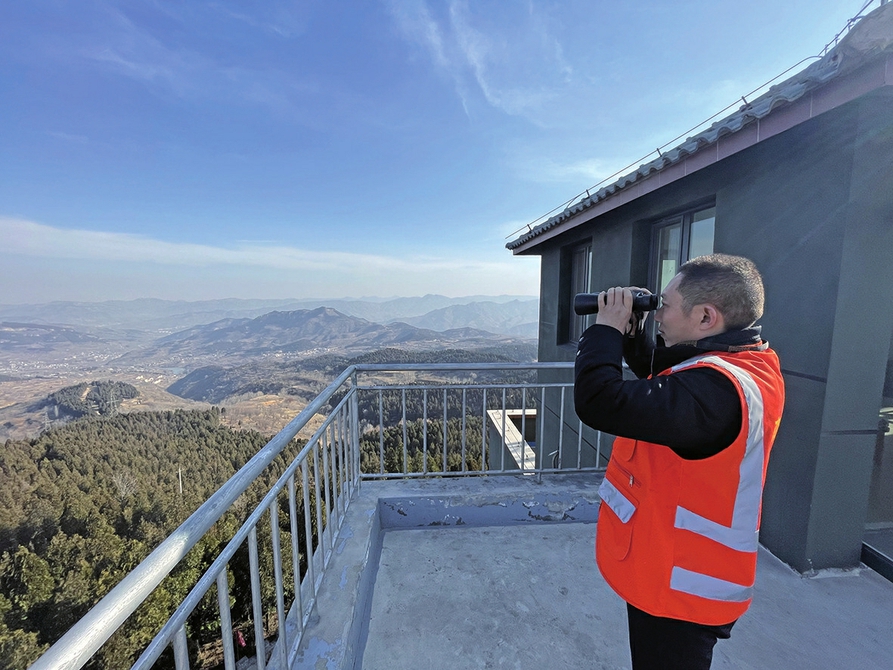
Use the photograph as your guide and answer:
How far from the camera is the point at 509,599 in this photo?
2.10 m

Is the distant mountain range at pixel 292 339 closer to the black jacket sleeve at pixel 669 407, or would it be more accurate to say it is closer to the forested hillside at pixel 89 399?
the forested hillside at pixel 89 399

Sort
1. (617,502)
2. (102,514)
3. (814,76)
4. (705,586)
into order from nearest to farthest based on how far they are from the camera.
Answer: (705,586) < (617,502) < (814,76) < (102,514)

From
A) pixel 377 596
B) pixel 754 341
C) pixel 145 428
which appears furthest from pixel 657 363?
pixel 145 428

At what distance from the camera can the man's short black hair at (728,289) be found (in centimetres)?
101

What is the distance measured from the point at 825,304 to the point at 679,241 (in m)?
1.71

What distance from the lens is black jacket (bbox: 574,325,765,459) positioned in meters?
0.89

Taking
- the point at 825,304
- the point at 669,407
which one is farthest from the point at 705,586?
the point at 825,304

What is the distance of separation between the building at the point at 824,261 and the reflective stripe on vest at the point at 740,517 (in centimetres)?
163

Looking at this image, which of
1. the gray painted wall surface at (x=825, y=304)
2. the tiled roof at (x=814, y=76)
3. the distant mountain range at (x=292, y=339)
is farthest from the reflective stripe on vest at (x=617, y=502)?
the distant mountain range at (x=292, y=339)

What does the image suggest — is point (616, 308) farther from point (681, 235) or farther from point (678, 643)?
point (681, 235)

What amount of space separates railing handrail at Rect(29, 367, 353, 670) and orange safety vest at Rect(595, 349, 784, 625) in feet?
3.48

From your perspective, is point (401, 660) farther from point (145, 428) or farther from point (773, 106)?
point (145, 428)

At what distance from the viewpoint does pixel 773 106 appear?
192cm

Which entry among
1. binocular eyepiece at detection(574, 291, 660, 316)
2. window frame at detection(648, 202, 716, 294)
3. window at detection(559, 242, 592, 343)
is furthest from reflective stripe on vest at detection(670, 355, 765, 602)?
window at detection(559, 242, 592, 343)
